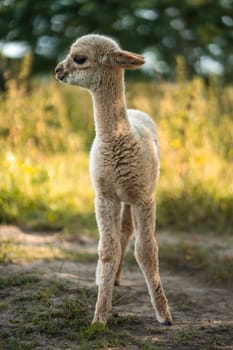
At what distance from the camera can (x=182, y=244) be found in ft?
23.9

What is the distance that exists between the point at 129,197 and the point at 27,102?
5669mm

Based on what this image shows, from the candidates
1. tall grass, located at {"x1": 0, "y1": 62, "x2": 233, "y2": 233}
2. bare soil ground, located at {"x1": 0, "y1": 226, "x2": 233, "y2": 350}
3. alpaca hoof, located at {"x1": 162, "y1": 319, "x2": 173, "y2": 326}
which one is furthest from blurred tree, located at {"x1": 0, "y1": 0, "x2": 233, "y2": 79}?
alpaca hoof, located at {"x1": 162, "y1": 319, "x2": 173, "y2": 326}

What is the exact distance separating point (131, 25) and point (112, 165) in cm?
1217

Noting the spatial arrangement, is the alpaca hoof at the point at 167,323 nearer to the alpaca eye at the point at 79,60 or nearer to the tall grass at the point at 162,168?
the alpaca eye at the point at 79,60

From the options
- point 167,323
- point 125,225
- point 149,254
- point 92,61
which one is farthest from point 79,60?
point 167,323

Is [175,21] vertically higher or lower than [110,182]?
higher

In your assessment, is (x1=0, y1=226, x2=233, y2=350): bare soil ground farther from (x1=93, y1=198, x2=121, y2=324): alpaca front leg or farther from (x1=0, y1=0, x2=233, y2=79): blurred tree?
(x1=0, y1=0, x2=233, y2=79): blurred tree

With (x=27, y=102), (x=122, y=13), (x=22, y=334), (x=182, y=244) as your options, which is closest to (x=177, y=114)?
(x=182, y=244)

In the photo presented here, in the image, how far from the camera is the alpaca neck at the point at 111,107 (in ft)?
15.0

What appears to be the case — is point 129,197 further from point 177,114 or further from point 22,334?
point 177,114

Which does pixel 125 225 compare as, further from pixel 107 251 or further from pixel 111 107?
pixel 111 107

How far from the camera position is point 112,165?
458cm

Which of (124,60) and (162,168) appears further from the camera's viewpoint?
(162,168)

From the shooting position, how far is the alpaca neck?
4.57 metres
